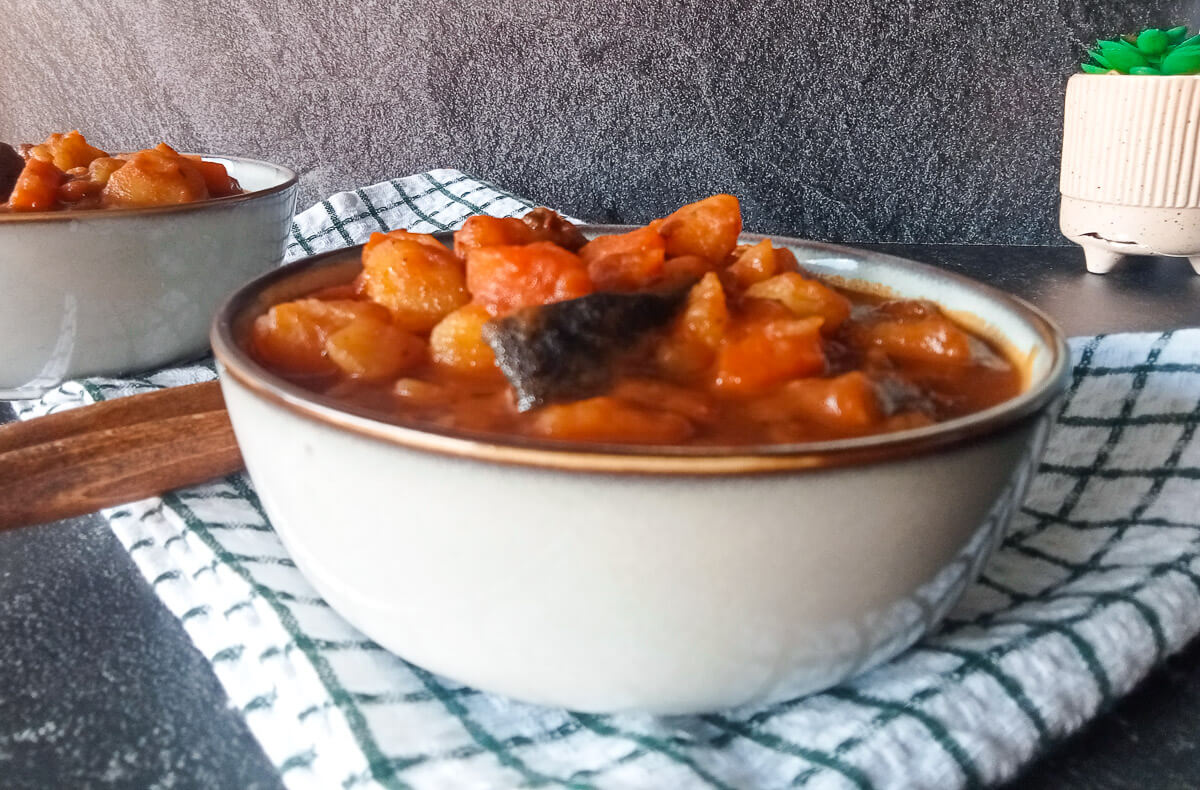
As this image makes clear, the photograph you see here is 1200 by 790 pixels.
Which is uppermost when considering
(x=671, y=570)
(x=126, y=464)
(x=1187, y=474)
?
(x=671, y=570)

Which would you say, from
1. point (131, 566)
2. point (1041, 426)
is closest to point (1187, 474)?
point (1041, 426)

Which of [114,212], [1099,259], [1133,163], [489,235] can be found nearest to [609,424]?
[489,235]

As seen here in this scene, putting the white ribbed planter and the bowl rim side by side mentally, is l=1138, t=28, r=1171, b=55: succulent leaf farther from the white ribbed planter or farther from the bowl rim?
the bowl rim

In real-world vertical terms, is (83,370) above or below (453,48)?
below

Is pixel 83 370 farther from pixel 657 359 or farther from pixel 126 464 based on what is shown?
pixel 657 359

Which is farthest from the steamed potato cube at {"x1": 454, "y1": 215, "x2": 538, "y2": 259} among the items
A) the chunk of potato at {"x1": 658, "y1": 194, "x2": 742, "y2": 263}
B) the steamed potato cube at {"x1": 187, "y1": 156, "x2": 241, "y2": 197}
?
the steamed potato cube at {"x1": 187, "y1": 156, "x2": 241, "y2": 197}

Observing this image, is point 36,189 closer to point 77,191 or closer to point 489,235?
point 77,191

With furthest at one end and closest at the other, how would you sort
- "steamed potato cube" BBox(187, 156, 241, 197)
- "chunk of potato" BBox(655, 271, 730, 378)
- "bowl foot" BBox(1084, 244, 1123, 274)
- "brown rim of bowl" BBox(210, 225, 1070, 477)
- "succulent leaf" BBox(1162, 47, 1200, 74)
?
1. "bowl foot" BBox(1084, 244, 1123, 274)
2. "succulent leaf" BBox(1162, 47, 1200, 74)
3. "steamed potato cube" BBox(187, 156, 241, 197)
4. "chunk of potato" BBox(655, 271, 730, 378)
5. "brown rim of bowl" BBox(210, 225, 1070, 477)
